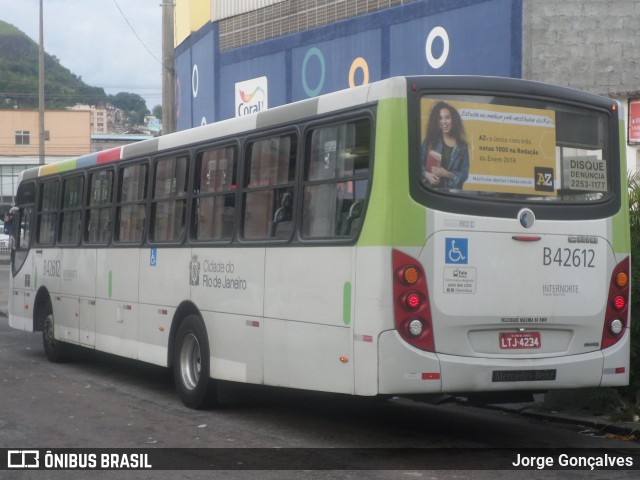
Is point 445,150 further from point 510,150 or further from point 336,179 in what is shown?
point 336,179

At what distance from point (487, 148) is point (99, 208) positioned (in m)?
7.27

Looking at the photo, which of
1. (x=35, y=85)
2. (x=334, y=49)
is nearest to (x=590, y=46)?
(x=334, y=49)

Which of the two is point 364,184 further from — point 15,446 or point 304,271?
point 15,446

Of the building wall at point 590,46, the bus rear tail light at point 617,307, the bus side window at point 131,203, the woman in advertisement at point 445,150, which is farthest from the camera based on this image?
the building wall at point 590,46

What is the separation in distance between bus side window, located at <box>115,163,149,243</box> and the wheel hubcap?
188cm

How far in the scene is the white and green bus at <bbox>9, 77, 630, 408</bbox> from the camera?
8.49 meters

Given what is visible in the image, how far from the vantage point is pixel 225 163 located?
11211 millimetres

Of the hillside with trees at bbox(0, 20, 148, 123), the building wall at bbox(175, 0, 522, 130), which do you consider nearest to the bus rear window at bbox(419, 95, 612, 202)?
the building wall at bbox(175, 0, 522, 130)

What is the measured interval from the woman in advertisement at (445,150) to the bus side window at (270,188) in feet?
5.17

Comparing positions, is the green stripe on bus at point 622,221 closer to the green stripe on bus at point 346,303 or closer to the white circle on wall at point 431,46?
the green stripe on bus at point 346,303

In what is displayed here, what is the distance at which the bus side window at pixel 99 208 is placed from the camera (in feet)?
47.0

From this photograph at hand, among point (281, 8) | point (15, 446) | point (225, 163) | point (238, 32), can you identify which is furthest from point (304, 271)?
point (238, 32)

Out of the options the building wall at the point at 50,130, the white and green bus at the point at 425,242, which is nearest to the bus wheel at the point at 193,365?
the white and green bus at the point at 425,242

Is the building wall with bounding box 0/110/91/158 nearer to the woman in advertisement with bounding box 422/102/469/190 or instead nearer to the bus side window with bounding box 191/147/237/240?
the bus side window with bounding box 191/147/237/240
